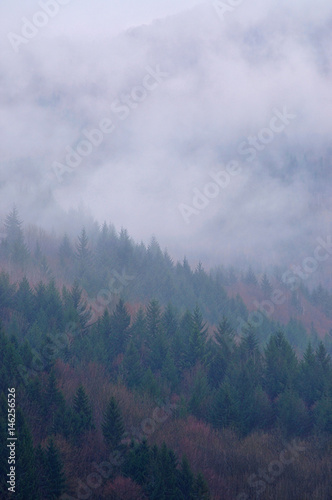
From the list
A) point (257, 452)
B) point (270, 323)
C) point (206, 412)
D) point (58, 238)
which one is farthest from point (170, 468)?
point (58, 238)

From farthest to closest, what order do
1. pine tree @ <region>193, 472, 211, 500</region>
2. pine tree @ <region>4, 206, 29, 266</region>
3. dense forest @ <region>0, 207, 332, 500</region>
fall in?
pine tree @ <region>4, 206, 29, 266</region> → dense forest @ <region>0, 207, 332, 500</region> → pine tree @ <region>193, 472, 211, 500</region>

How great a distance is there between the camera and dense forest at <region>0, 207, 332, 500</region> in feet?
113

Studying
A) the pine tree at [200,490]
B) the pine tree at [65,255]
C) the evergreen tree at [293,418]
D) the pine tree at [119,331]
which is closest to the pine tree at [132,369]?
the pine tree at [119,331]

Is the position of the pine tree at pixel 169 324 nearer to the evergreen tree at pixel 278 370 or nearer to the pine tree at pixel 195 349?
the pine tree at pixel 195 349

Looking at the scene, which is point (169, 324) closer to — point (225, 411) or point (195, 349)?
point (195, 349)

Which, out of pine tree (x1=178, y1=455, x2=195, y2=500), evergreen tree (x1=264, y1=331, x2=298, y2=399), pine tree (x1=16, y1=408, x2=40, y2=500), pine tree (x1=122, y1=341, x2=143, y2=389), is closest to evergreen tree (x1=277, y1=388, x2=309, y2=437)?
evergreen tree (x1=264, y1=331, x2=298, y2=399)

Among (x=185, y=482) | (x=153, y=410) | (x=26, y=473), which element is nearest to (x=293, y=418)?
(x=153, y=410)

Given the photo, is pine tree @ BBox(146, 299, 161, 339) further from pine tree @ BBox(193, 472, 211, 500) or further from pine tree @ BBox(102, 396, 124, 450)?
pine tree @ BBox(193, 472, 211, 500)

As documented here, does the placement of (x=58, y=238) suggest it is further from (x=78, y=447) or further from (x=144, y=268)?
(x=78, y=447)

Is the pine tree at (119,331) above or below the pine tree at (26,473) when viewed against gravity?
above

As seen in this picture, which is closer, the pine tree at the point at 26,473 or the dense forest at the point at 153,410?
the pine tree at the point at 26,473

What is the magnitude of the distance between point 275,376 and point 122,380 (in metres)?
18.9

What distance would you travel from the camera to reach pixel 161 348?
6438 centimetres

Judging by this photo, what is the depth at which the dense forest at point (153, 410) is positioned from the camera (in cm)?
3431
